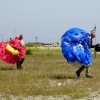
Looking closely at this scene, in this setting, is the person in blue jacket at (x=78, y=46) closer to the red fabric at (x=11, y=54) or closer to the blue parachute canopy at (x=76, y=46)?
the blue parachute canopy at (x=76, y=46)

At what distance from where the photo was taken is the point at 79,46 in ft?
47.4

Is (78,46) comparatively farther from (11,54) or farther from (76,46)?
(11,54)

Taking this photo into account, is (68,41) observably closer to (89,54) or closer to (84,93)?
(89,54)

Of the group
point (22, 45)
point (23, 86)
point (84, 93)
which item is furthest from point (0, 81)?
point (22, 45)

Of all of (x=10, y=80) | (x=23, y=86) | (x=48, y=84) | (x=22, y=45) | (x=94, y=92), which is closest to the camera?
(x=94, y=92)

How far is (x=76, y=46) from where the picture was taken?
1440cm

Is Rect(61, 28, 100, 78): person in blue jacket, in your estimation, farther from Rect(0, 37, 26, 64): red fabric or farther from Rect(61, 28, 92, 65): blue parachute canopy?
Rect(0, 37, 26, 64): red fabric

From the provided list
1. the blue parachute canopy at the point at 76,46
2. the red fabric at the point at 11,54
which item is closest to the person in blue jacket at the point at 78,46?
the blue parachute canopy at the point at 76,46

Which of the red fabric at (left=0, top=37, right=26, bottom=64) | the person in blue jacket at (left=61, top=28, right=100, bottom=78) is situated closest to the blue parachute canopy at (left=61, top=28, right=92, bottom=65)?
the person in blue jacket at (left=61, top=28, right=100, bottom=78)

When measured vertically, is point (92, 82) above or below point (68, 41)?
below

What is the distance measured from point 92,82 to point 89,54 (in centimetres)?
154

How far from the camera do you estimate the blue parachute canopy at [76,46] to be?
14.2 metres

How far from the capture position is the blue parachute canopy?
1423 centimetres

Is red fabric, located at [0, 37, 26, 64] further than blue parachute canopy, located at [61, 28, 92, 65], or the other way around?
red fabric, located at [0, 37, 26, 64]
